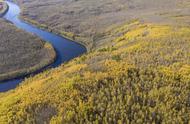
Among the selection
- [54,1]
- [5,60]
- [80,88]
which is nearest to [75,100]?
[80,88]

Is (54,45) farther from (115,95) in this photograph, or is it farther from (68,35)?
(115,95)

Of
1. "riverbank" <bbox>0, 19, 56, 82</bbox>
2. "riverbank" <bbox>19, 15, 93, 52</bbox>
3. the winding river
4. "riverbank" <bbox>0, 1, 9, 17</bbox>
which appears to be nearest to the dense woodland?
the winding river

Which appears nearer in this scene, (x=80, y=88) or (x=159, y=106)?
(x=159, y=106)

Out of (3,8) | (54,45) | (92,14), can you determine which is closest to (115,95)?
(54,45)

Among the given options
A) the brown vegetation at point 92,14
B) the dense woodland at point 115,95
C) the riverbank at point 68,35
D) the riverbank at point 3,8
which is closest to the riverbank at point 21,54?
the riverbank at point 68,35

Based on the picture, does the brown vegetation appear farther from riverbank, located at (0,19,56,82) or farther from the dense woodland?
the dense woodland

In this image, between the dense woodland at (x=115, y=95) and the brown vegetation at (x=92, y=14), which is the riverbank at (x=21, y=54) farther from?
the dense woodland at (x=115, y=95)

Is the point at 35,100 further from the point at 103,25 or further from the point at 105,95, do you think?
the point at 103,25
